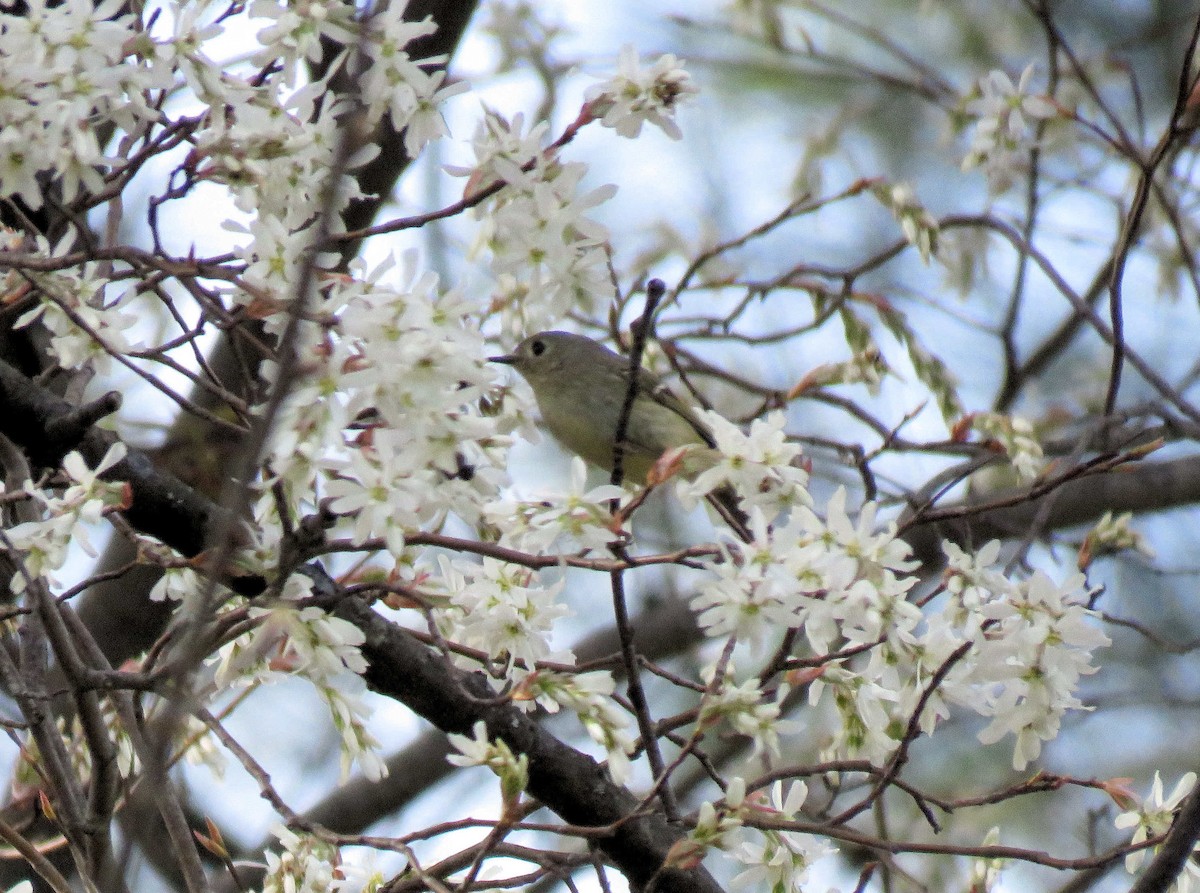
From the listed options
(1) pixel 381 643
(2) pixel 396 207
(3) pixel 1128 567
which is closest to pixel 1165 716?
(3) pixel 1128 567

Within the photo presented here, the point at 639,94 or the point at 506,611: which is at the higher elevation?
the point at 639,94

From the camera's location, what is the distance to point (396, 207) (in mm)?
4312

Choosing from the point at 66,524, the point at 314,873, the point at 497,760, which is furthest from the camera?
the point at 314,873

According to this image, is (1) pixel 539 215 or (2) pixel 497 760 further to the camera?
(1) pixel 539 215

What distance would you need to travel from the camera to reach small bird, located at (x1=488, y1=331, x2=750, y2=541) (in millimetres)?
3865

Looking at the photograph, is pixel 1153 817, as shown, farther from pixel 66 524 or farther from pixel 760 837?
pixel 66 524

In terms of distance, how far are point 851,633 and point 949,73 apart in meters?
5.28

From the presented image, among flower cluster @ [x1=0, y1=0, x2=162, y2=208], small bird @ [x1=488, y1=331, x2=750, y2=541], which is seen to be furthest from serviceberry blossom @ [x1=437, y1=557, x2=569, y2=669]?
small bird @ [x1=488, y1=331, x2=750, y2=541]

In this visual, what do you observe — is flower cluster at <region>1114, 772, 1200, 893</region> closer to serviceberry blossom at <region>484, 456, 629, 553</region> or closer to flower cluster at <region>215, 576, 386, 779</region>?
serviceberry blossom at <region>484, 456, 629, 553</region>

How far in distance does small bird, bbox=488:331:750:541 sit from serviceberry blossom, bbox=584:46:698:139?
157cm

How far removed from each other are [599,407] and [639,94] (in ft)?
6.45

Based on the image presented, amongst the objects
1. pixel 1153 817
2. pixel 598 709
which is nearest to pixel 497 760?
pixel 598 709

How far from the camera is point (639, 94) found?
6.81 ft

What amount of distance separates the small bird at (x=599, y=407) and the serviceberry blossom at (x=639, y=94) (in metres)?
1.57
